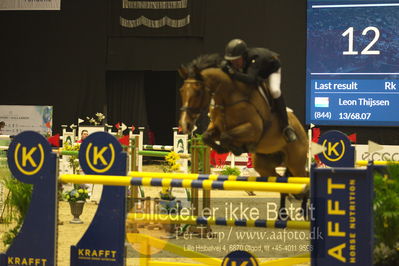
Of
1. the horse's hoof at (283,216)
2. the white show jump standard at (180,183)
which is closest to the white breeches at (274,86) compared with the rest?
the horse's hoof at (283,216)

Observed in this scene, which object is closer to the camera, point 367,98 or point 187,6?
point 367,98

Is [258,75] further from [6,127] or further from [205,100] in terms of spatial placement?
[6,127]

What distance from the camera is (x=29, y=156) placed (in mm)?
3732

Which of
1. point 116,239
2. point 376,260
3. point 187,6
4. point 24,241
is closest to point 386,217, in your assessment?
point 376,260

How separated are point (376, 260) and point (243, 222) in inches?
28.2

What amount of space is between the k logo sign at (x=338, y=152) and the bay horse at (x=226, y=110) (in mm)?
535

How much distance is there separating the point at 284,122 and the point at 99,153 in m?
1.35

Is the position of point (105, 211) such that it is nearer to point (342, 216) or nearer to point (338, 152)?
point (342, 216)

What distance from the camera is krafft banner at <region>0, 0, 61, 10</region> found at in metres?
14.9

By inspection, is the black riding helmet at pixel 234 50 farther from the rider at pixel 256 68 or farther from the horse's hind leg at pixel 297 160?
the horse's hind leg at pixel 297 160

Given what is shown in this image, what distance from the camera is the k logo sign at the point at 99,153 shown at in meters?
3.70

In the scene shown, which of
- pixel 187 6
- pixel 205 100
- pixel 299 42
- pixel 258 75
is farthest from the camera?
pixel 187 6

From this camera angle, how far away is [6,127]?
48.5 ft

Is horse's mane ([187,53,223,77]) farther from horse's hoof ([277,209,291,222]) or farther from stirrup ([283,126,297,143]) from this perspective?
horse's hoof ([277,209,291,222])
